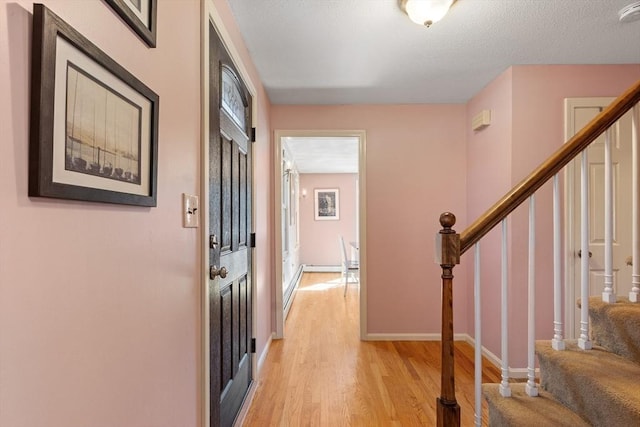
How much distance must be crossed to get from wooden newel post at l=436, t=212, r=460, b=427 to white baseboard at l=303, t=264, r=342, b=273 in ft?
20.2

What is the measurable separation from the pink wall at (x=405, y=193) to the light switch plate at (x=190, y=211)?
7.26ft

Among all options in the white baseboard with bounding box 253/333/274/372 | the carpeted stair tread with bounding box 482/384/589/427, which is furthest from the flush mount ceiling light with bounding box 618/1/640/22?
the white baseboard with bounding box 253/333/274/372

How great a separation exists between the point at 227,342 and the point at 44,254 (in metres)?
1.32

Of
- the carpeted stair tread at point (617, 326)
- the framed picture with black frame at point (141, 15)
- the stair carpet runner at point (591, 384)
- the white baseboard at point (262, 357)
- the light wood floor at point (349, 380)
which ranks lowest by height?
the light wood floor at point (349, 380)

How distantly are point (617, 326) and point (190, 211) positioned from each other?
1.75 m

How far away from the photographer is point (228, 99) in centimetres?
185

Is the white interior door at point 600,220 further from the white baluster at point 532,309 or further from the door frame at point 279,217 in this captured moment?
the door frame at point 279,217

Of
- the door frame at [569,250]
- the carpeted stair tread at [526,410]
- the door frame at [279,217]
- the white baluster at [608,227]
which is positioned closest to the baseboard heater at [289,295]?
the door frame at [279,217]

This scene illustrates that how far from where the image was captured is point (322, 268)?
297 inches

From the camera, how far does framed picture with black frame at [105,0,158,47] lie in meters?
0.81

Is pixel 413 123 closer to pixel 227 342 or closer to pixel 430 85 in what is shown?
pixel 430 85

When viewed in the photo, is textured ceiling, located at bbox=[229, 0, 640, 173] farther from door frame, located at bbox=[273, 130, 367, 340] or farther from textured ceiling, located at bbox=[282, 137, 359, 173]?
textured ceiling, located at bbox=[282, 137, 359, 173]

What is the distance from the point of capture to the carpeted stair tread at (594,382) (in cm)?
102

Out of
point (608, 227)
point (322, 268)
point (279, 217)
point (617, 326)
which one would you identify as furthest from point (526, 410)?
point (322, 268)
